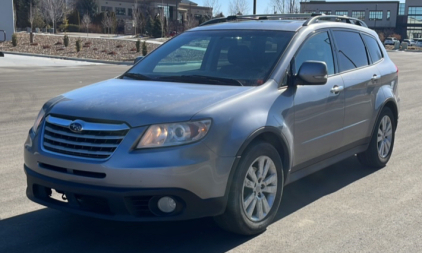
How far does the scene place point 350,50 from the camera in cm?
646

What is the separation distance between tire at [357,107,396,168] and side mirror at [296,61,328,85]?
6.43 ft

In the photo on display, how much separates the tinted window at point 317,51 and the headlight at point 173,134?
5.21ft

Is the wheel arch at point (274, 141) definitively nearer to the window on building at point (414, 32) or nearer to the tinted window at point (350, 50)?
the tinted window at point (350, 50)

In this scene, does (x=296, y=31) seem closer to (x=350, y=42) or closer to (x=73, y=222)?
(x=350, y=42)

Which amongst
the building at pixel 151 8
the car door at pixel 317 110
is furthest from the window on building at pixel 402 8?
the car door at pixel 317 110

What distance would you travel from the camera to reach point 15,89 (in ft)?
52.0

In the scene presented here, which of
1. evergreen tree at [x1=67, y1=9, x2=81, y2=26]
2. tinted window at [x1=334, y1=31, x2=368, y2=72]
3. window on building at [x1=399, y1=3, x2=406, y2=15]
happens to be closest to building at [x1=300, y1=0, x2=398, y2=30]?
window on building at [x1=399, y1=3, x2=406, y2=15]

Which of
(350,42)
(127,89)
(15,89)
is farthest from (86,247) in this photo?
(15,89)

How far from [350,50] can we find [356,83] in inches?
18.9

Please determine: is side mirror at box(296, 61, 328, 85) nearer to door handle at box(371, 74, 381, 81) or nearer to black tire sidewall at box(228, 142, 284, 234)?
black tire sidewall at box(228, 142, 284, 234)

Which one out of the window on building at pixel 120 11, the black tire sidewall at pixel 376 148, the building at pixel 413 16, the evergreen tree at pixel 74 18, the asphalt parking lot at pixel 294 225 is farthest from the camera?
the building at pixel 413 16

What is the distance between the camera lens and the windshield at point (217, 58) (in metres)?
5.15

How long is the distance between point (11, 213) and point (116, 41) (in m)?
42.2

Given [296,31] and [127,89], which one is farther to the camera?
[296,31]
